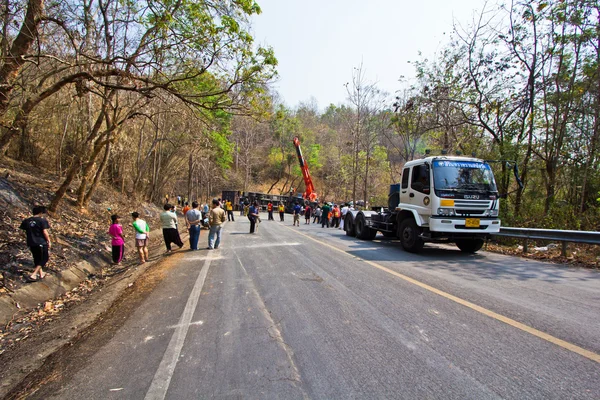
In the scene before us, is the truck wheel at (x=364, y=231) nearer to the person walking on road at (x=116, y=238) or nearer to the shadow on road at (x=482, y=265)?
the shadow on road at (x=482, y=265)

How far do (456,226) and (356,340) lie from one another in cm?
601

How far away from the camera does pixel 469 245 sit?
9812mm

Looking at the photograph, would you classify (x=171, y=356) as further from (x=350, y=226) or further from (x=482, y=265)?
(x=350, y=226)

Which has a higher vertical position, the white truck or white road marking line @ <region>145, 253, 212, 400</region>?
the white truck

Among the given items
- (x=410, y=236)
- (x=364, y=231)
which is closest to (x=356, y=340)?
(x=410, y=236)

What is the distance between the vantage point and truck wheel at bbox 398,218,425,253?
31.1ft

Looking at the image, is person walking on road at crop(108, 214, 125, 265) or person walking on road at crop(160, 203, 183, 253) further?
person walking on road at crop(160, 203, 183, 253)

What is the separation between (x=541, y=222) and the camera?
1212cm

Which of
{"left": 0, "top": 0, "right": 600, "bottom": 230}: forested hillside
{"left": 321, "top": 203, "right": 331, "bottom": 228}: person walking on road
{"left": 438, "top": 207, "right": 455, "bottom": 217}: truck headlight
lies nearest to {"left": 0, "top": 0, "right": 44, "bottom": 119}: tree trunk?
{"left": 0, "top": 0, "right": 600, "bottom": 230}: forested hillside

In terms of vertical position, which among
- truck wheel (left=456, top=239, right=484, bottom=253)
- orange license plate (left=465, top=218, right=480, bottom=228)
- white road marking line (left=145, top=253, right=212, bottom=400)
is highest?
orange license plate (left=465, top=218, right=480, bottom=228)

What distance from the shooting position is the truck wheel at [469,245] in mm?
9594

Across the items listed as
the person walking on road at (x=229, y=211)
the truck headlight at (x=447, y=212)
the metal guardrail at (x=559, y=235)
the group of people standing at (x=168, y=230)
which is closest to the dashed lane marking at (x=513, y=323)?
the truck headlight at (x=447, y=212)

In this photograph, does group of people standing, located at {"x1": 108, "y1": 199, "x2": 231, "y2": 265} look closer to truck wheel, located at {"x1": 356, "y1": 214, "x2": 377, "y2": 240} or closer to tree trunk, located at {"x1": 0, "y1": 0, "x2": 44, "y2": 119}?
tree trunk, located at {"x1": 0, "y1": 0, "x2": 44, "y2": 119}

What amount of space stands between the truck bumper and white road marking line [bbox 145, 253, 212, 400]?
595 cm
